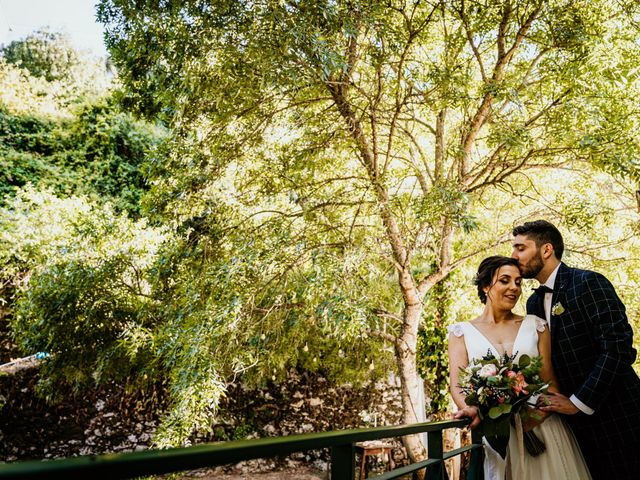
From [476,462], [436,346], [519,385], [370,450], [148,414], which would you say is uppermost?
[436,346]

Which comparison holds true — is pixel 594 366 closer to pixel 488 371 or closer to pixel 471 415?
pixel 488 371

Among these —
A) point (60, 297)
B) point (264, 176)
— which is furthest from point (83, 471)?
point (60, 297)

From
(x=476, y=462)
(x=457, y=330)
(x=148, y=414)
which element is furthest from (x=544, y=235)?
(x=148, y=414)

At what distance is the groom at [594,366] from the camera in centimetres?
Answer: 210

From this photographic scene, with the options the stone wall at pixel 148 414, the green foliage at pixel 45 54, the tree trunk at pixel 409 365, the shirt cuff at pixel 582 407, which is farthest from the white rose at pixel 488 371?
the green foliage at pixel 45 54

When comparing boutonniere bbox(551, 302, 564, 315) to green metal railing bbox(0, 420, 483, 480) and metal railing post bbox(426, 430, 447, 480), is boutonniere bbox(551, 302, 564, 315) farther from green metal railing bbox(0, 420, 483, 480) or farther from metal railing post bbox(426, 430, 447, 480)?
green metal railing bbox(0, 420, 483, 480)

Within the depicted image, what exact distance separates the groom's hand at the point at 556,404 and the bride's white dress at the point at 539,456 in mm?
138

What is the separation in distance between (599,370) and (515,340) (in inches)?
16.9

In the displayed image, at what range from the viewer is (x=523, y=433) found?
2287mm

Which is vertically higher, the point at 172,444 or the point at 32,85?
the point at 32,85

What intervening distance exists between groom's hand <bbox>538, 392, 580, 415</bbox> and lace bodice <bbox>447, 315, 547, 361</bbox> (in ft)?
0.75

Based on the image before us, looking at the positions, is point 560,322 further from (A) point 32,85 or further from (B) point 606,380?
(A) point 32,85

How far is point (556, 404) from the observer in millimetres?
2176

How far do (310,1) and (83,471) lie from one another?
150 inches
